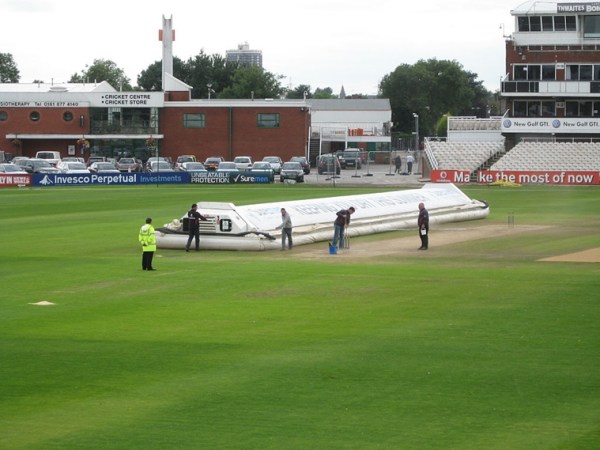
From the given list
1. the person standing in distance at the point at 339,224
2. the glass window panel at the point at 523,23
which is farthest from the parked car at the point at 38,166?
the person standing in distance at the point at 339,224

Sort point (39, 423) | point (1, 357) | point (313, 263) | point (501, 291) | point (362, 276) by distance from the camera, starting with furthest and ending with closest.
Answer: point (313, 263), point (362, 276), point (501, 291), point (1, 357), point (39, 423)

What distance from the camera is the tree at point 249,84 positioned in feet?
510

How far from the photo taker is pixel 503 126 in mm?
95562

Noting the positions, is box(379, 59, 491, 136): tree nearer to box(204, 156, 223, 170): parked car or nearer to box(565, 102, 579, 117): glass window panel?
box(565, 102, 579, 117): glass window panel

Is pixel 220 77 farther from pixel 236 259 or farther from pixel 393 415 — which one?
pixel 393 415

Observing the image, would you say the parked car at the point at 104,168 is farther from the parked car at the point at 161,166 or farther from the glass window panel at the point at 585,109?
the glass window panel at the point at 585,109

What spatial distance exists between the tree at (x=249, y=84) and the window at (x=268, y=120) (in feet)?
169

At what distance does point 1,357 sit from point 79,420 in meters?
4.95

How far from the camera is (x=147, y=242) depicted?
1307 inches

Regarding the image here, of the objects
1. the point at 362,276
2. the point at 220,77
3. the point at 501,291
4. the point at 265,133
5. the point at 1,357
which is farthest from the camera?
the point at 220,77

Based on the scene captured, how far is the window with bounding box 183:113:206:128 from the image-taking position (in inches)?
4008

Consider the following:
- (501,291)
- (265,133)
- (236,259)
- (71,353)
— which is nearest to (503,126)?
(265,133)

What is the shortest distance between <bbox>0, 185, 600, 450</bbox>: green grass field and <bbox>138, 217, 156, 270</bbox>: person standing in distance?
0.64 m

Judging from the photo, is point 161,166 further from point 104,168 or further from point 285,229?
point 285,229
